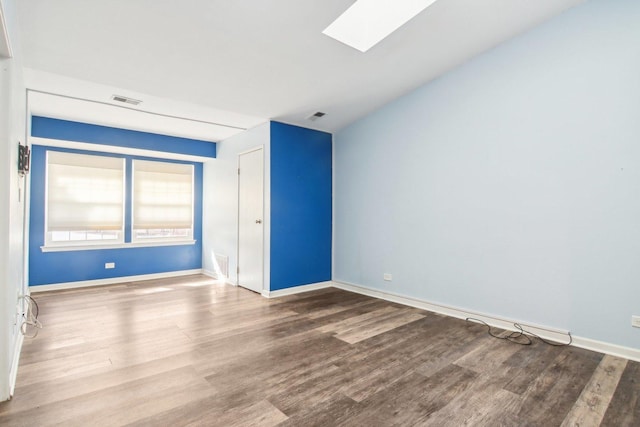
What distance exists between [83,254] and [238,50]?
4.29m

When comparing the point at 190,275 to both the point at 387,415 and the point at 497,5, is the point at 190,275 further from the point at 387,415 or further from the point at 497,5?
the point at 497,5

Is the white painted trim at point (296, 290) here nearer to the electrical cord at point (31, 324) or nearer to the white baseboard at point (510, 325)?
the white baseboard at point (510, 325)

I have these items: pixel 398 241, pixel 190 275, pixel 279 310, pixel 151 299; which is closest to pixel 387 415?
pixel 279 310

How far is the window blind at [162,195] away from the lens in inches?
225

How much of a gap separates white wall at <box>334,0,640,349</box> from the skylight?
1.24 meters

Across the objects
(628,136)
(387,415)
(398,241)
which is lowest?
(387,415)

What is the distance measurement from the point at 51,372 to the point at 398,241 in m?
3.83

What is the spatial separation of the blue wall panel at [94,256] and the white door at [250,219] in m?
1.55

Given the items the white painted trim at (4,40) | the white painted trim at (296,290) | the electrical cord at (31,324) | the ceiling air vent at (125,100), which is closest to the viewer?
the white painted trim at (4,40)

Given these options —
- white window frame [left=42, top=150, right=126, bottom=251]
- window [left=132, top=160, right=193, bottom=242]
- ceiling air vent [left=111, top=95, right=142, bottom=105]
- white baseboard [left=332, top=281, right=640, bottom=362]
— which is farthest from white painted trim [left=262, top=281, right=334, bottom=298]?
ceiling air vent [left=111, top=95, right=142, bottom=105]

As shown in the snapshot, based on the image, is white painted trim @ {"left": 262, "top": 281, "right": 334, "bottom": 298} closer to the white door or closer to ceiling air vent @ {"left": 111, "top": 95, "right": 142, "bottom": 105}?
the white door

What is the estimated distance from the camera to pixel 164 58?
3.06 m

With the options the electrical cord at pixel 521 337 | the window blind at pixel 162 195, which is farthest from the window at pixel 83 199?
the electrical cord at pixel 521 337

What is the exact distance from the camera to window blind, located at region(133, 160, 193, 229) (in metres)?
5.72
